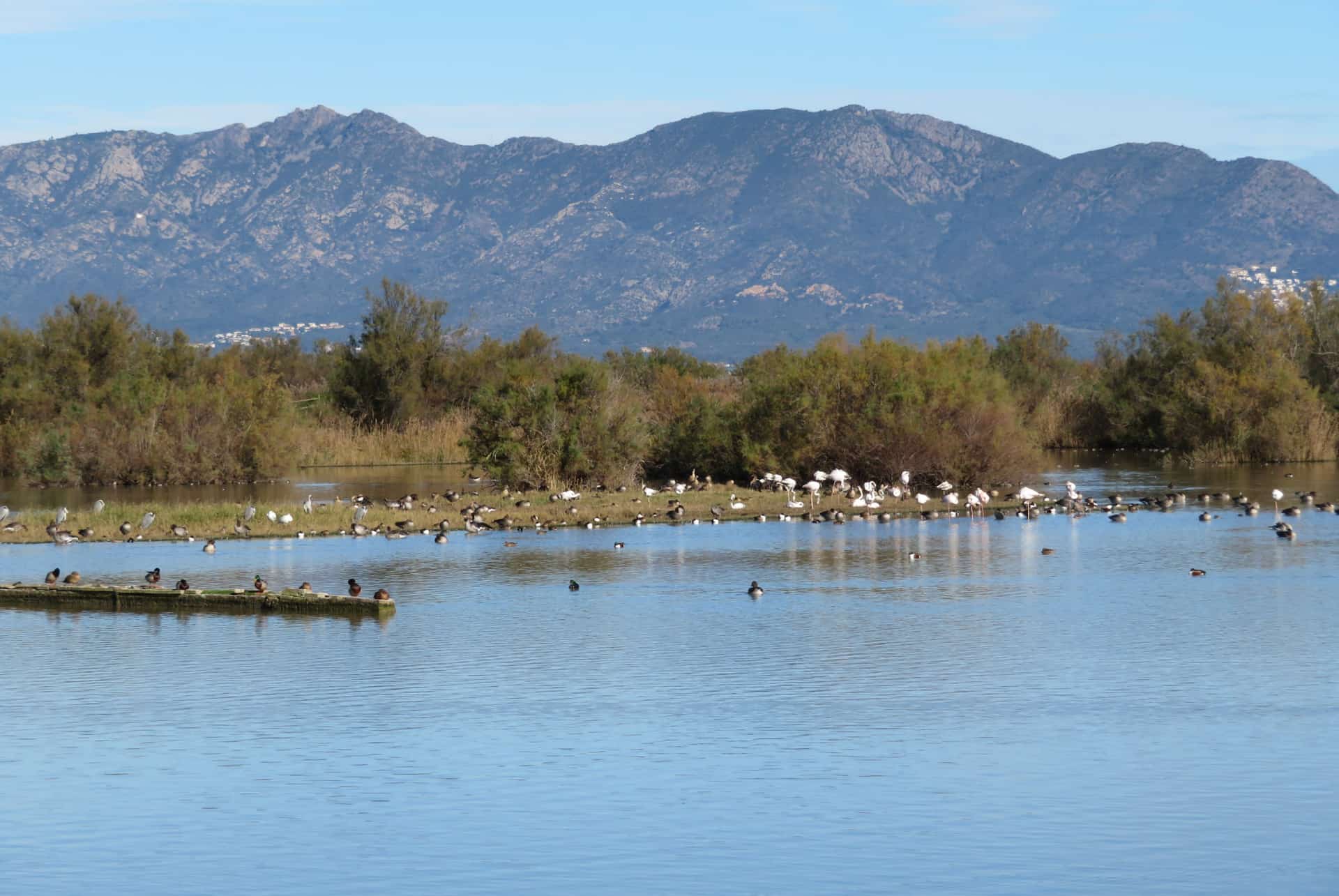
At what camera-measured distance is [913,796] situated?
43.1 feet

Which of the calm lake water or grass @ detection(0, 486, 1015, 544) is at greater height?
grass @ detection(0, 486, 1015, 544)

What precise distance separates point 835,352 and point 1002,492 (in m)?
5.63

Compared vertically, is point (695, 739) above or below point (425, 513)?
below

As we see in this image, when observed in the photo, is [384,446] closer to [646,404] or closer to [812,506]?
[646,404]

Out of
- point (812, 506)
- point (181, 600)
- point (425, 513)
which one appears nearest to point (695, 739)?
point (181, 600)

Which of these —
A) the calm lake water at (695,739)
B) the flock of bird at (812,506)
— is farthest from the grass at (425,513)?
the calm lake water at (695,739)

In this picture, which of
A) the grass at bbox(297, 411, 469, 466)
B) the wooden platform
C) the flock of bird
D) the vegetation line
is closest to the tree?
the vegetation line

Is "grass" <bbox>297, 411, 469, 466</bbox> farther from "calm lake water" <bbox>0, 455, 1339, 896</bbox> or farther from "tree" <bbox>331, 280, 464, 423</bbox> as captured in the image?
"calm lake water" <bbox>0, 455, 1339, 896</bbox>

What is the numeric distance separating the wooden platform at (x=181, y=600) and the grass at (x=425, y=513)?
881 centimetres

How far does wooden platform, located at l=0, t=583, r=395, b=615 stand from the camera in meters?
22.6

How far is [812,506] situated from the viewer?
38.0 meters

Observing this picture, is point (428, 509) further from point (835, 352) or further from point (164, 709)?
point (164, 709)

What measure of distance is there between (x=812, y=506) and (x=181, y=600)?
17225 millimetres

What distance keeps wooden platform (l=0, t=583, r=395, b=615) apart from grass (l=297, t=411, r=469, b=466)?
33554 millimetres
